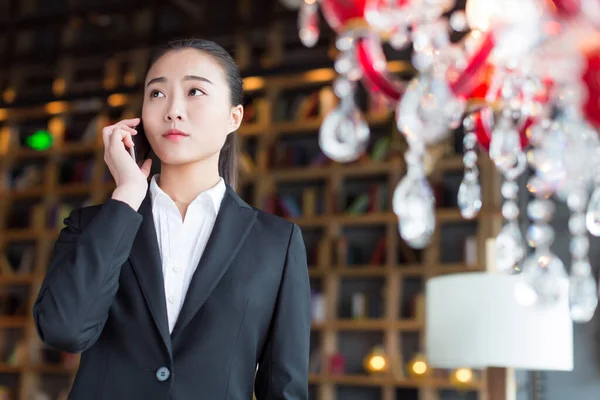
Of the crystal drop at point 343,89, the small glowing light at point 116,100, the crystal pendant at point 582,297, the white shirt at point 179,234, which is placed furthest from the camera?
the small glowing light at point 116,100

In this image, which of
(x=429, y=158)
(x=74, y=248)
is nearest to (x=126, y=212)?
(x=74, y=248)

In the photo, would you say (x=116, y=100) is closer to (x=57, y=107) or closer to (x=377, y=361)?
(x=57, y=107)

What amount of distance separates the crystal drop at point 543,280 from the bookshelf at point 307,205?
2.62 meters

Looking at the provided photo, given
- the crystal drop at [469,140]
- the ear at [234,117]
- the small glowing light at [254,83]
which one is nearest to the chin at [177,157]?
the ear at [234,117]

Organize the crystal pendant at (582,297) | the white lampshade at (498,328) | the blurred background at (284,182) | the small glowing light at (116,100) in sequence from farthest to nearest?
the small glowing light at (116,100)
the blurred background at (284,182)
the white lampshade at (498,328)
the crystal pendant at (582,297)

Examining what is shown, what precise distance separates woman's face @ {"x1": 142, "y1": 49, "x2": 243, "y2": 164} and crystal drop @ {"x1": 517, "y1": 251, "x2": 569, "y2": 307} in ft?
1.91

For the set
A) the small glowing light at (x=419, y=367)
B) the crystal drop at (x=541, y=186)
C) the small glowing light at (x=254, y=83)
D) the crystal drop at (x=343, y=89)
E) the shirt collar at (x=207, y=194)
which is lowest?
the small glowing light at (x=419, y=367)

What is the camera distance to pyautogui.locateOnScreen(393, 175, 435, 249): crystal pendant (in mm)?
1500

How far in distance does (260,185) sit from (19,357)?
1.98 m

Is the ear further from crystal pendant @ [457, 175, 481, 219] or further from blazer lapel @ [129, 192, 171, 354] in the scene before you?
crystal pendant @ [457, 175, 481, 219]

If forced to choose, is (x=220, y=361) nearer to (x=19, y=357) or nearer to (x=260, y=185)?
(x=260, y=185)

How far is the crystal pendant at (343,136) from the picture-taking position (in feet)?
4.92

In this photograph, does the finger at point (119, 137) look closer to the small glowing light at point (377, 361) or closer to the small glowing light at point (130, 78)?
the small glowing light at point (377, 361)

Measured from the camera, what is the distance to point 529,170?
15.0 feet
